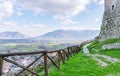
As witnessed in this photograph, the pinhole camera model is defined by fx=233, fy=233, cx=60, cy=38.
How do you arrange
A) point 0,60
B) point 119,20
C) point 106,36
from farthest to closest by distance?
point 106,36 → point 119,20 → point 0,60

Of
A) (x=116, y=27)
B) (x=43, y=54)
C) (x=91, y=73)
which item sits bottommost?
(x=91, y=73)

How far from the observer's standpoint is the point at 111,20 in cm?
6744

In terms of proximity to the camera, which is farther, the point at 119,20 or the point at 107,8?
the point at 107,8

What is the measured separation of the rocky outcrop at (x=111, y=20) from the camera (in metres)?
63.6

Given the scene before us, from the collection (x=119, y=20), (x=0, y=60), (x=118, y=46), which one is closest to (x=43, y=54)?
(x=0, y=60)

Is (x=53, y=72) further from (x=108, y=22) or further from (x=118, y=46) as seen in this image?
(x=108, y=22)

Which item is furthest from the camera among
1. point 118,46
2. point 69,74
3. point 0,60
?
point 118,46

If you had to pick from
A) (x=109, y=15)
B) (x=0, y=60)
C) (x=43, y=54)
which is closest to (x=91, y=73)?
(x=43, y=54)

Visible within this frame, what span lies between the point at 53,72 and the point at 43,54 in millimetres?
3611

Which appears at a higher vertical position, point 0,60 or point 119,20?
point 119,20

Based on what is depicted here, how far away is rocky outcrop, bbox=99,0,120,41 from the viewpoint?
209ft

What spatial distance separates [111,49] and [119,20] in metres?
14.8

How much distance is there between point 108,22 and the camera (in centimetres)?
6925

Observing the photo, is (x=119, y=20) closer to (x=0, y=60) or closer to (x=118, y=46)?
(x=118, y=46)
